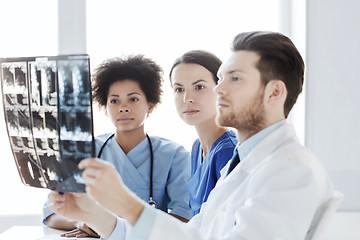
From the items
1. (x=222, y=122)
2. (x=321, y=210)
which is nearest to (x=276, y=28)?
(x=222, y=122)

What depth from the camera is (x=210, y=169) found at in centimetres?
139

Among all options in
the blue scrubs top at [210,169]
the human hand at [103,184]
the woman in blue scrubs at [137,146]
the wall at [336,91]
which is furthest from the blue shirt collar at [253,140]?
A: the wall at [336,91]

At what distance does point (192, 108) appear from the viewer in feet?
4.74

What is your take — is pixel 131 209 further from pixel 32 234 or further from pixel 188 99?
pixel 32 234

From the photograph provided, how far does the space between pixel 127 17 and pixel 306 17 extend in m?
1.04

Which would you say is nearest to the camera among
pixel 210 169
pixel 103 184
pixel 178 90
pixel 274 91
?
pixel 103 184

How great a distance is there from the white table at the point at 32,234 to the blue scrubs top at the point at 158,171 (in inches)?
2.6

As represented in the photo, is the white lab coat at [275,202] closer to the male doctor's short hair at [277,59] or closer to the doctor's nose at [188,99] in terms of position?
the male doctor's short hair at [277,59]

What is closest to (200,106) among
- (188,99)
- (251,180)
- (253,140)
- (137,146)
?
(188,99)

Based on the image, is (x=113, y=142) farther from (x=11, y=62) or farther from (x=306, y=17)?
(x=306, y=17)

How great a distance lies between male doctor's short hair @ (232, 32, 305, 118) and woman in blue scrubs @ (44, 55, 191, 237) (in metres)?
0.61

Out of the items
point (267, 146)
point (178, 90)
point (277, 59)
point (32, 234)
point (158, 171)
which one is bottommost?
point (32, 234)

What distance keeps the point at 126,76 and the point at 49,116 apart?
70 centimetres

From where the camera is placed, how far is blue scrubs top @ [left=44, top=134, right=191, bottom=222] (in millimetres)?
1566
